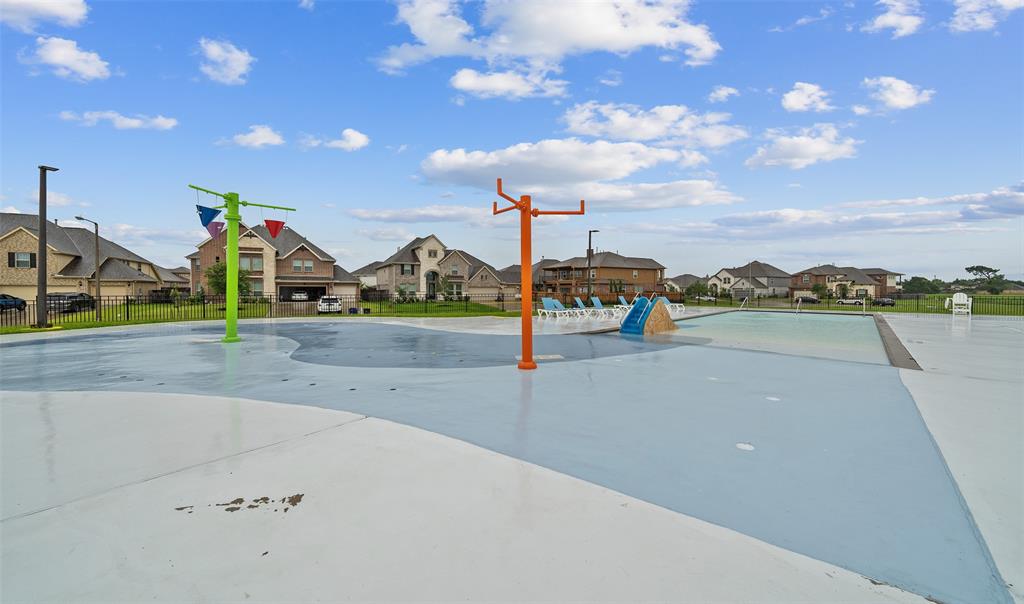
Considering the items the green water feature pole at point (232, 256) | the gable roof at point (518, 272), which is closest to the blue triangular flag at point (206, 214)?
the green water feature pole at point (232, 256)

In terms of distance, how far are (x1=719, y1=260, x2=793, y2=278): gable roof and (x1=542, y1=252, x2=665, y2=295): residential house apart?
1021 inches

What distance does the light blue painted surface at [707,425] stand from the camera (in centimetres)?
283

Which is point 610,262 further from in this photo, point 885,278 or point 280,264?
point 885,278

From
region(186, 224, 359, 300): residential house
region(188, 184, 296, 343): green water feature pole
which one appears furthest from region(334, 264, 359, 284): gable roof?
region(188, 184, 296, 343): green water feature pole

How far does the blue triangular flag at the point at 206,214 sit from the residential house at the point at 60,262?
32.8m

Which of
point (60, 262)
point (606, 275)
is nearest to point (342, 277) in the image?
point (60, 262)

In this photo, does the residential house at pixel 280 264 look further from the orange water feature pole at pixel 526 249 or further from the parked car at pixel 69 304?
the orange water feature pole at pixel 526 249

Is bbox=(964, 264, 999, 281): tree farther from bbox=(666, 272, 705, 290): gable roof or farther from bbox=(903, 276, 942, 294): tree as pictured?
bbox=(666, 272, 705, 290): gable roof

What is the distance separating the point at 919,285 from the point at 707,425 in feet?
418

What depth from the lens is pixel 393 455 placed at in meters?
4.07

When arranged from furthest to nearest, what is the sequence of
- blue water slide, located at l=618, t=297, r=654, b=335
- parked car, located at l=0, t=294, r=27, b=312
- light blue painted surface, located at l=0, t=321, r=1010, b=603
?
parked car, located at l=0, t=294, r=27, b=312 < blue water slide, located at l=618, t=297, r=654, b=335 < light blue painted surface, located at l=0, t=321, r=1010, b=603

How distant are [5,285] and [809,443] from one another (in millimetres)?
49650

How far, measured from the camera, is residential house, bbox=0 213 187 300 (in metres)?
33.4

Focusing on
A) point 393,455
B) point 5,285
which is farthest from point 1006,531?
point 5,285
